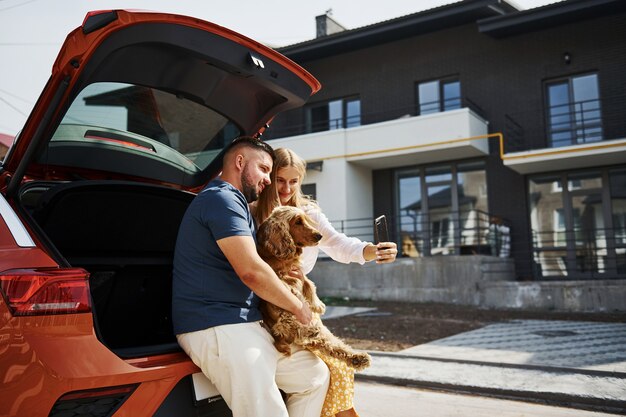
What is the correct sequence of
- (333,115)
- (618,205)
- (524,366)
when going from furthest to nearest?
(333,115) < (618,205) < (524,366)

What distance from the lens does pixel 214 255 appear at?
2.28 m

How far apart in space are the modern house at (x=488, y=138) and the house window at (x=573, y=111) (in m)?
0.04

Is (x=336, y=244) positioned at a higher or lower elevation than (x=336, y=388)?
higher

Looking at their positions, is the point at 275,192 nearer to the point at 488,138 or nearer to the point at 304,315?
the point at 304,315

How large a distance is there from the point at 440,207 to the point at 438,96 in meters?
3.60

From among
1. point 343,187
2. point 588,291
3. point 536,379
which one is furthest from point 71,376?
point 343,187

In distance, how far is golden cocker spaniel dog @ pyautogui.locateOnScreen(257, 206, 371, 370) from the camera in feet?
7.58

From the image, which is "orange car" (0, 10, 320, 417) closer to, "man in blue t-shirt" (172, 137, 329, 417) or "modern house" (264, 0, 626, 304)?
"man in blue t-shirt" (172, 137, 329, 417)

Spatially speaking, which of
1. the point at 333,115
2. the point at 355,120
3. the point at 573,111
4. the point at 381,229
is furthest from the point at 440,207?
the point at 381,229

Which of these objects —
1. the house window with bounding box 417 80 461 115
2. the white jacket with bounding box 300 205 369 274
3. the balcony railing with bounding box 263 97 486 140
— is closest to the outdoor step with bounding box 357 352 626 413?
the white jacket with bounding box 300 205 369 274

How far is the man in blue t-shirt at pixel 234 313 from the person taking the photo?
2145 mm

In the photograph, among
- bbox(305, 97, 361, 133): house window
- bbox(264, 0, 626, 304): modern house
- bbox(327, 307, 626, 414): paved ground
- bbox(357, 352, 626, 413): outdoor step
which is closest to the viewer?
bbox(357, 352, 626, 413): outdoor step

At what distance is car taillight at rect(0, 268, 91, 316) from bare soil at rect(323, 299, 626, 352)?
593cm

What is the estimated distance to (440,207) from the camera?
1684cm
